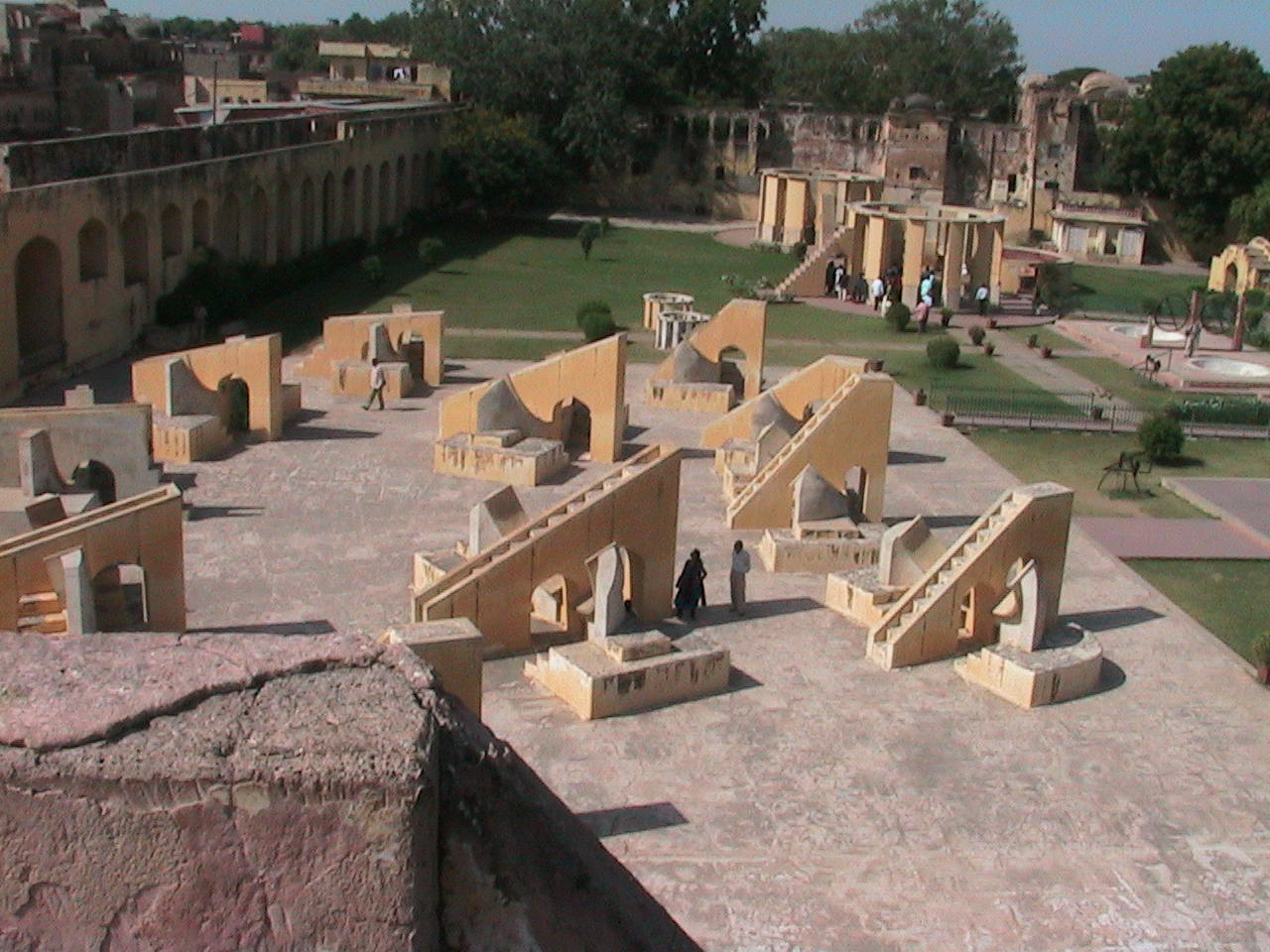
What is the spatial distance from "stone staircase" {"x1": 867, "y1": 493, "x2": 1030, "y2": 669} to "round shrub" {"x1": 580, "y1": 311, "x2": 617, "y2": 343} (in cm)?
1438

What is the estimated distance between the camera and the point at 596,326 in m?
27.8

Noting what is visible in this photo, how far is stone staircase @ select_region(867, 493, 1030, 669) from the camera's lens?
1352 cm

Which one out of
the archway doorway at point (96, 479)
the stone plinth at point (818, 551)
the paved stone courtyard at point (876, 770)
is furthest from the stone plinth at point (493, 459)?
the archway doorway at point (96, 479)

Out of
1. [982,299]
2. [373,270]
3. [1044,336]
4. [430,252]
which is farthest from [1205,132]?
[373,270]

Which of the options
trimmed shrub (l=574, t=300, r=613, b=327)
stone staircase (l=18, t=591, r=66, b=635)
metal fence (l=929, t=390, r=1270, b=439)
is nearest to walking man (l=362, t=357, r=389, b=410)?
trimmed shrub (l=574, t=300, r=613, b=327)

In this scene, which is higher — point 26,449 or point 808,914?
point 26,449

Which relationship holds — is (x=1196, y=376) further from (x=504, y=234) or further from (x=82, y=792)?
(x=82, y=792)

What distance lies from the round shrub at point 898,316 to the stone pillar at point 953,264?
9.02 feet

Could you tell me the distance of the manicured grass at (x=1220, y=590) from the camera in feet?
49.5

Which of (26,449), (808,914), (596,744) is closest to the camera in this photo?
(808,914)

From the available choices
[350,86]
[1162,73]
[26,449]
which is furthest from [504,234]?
[26,449]

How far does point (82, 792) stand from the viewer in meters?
3.83

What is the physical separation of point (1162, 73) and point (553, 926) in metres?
46.0

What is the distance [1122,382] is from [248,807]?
84.8 ft
